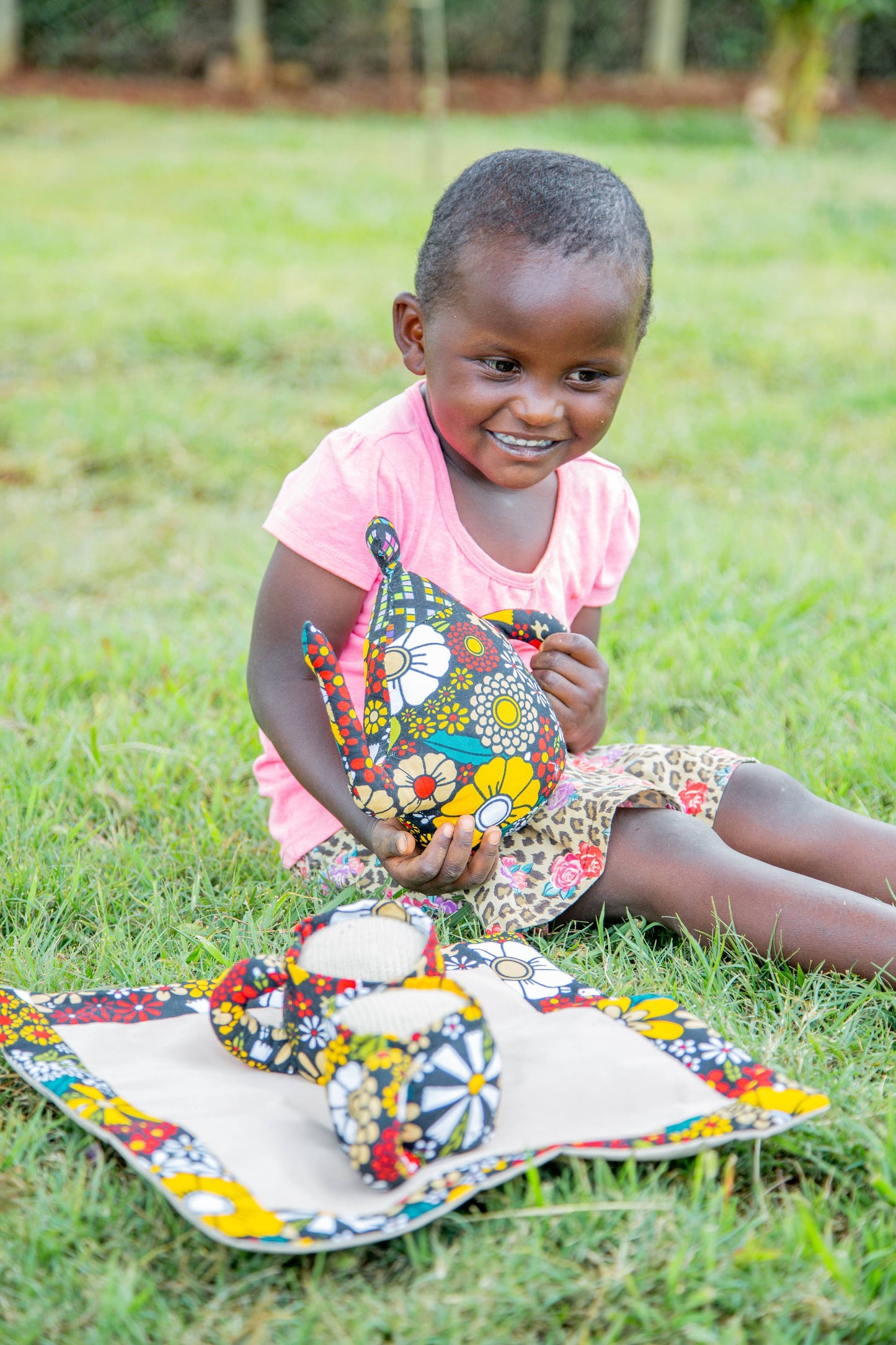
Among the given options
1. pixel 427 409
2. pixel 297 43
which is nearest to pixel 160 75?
pixel 297 43

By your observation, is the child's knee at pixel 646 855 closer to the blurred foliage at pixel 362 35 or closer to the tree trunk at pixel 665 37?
the blurred foliage at pixel 362 35

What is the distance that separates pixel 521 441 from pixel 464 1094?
3.31 feet

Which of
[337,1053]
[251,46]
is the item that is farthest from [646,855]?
[251,46]

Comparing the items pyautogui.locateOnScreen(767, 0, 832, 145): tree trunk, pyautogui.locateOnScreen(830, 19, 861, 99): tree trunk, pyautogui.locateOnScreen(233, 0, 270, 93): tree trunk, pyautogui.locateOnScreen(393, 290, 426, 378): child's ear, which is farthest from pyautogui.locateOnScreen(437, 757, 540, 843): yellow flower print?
Answer: pyautogui.locateOnScreen(830, 19, 861, 99): tree trunk

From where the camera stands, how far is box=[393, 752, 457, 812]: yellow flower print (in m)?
1.80

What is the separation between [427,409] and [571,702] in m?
0.57

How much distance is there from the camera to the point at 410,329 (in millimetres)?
2045

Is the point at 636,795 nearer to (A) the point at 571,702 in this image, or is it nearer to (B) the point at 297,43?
(A) the point at 571,702

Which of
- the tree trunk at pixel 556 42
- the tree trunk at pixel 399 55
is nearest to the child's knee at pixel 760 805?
the tree trunk at pixel 399 55

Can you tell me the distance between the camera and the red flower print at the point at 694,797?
217 cm

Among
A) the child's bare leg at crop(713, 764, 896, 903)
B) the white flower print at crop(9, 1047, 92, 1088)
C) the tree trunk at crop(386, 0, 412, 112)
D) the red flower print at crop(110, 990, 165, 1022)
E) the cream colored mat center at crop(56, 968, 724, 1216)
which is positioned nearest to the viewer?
the cream colored mat center at crop(56, 968, 724, 1216)

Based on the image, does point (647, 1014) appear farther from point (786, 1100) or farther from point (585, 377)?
point (585, 377)

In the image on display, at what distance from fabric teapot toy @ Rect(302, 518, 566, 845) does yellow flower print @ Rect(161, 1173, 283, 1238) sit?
572 millimetres

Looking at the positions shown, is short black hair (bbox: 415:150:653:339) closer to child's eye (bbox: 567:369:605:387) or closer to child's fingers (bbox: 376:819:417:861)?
child's eye (bbox: 567:369:605:387)
